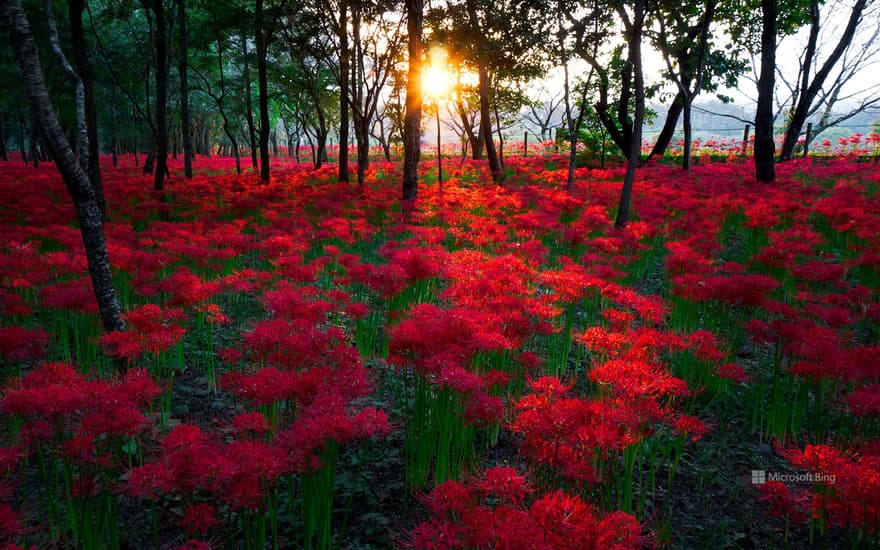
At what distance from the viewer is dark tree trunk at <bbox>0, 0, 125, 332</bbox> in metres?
4.37

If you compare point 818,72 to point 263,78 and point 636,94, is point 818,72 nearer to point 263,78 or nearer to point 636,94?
point 636,94

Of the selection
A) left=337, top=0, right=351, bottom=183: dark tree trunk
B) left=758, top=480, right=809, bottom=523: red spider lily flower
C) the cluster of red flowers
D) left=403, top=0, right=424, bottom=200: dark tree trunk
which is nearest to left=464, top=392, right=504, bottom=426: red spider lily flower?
the cluster of red flowers

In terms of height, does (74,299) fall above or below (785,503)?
above

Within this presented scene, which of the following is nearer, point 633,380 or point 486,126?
point 633,380

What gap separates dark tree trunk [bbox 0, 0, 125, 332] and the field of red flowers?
468mm

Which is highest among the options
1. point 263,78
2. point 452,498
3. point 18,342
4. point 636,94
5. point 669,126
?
point 263,78

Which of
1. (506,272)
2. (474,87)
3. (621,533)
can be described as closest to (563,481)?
(621,533)

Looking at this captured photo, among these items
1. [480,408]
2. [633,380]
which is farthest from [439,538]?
[633,380]

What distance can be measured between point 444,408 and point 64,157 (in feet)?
14.3

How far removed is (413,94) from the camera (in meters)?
14.8

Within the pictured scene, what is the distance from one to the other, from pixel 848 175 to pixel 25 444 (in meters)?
20.5

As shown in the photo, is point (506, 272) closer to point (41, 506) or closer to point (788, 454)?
point (788, 454)

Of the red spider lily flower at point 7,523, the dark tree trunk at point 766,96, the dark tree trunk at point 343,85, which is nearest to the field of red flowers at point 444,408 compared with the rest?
the red spider lily flower at point 7,523

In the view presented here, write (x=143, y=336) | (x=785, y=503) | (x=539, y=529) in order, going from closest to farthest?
(x=539, y=529), (x=785, y=503), (x=143, y=336)
